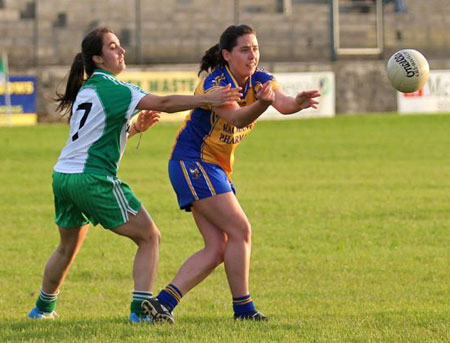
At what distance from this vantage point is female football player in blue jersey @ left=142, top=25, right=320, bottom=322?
628 centimetres

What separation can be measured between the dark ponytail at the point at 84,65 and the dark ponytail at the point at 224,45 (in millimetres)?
672

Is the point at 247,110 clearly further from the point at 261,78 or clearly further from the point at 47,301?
the point at 47,301

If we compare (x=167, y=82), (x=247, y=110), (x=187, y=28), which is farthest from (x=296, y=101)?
(x=187, y=28)

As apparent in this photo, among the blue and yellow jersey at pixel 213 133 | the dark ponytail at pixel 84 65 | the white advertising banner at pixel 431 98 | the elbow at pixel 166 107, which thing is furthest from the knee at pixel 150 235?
the white advertising banner at pixel 431 98

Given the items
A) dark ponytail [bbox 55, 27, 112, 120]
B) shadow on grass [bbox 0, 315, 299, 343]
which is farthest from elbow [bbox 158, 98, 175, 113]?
shadow on grass [bbox 0, 315, 299, 343]

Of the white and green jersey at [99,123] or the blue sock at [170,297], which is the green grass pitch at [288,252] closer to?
the blue sock at [170,297]

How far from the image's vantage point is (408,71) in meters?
6.79

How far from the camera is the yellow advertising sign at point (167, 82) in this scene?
1195 inches

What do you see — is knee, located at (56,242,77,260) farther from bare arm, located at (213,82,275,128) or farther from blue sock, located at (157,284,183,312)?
bare arm, located at (213,82,275,128)

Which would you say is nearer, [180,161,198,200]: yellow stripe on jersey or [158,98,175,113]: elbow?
[158,98,175,113]: elbow

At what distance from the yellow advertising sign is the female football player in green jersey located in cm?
2392

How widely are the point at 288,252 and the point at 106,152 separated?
14.1 feet

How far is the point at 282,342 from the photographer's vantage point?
5.56 metres

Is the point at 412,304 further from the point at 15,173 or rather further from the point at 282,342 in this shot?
the point at 15,173
